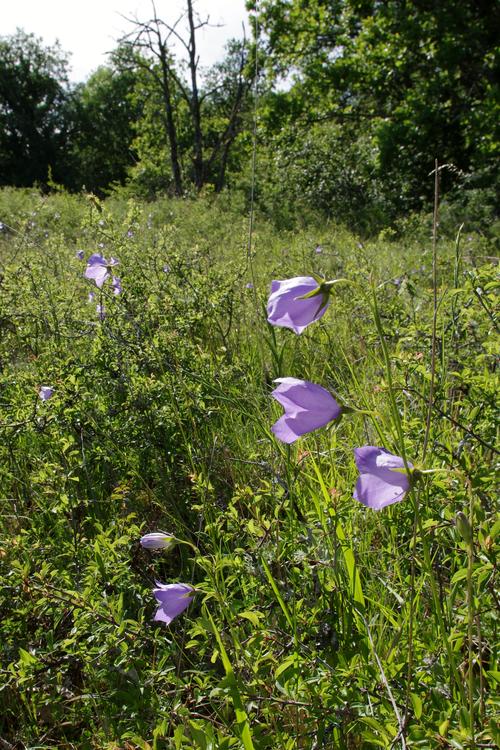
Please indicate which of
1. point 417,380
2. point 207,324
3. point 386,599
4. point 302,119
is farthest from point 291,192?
point 386,599

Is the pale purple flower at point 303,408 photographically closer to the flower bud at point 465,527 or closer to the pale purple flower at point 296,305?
the pale purple flower at point 296,305

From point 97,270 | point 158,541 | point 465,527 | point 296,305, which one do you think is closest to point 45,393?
point 97,270

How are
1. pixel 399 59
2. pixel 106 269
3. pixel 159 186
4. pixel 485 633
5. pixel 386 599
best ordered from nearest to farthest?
pixel 485 633 → pixel 386 599 → pixel 106 269 → pixel 399 59 → pixel 159 186

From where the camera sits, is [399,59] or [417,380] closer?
[417,380]

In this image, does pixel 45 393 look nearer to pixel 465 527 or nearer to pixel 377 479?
pixel 377 479

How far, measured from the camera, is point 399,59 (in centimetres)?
1118

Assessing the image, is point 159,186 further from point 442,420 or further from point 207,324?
point 442,420

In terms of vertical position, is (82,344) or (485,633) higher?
(82,344)

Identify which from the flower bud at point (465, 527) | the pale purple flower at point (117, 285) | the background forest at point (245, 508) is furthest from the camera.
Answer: the pale purple flower at point (117, 285)

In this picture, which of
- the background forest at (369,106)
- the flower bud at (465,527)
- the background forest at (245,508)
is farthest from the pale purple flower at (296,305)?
the background forest at (369,106)

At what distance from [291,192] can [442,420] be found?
10.5m

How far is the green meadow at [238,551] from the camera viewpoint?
3.00ft

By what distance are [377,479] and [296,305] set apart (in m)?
0.29

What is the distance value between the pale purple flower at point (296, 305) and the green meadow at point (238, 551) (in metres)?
0.11
